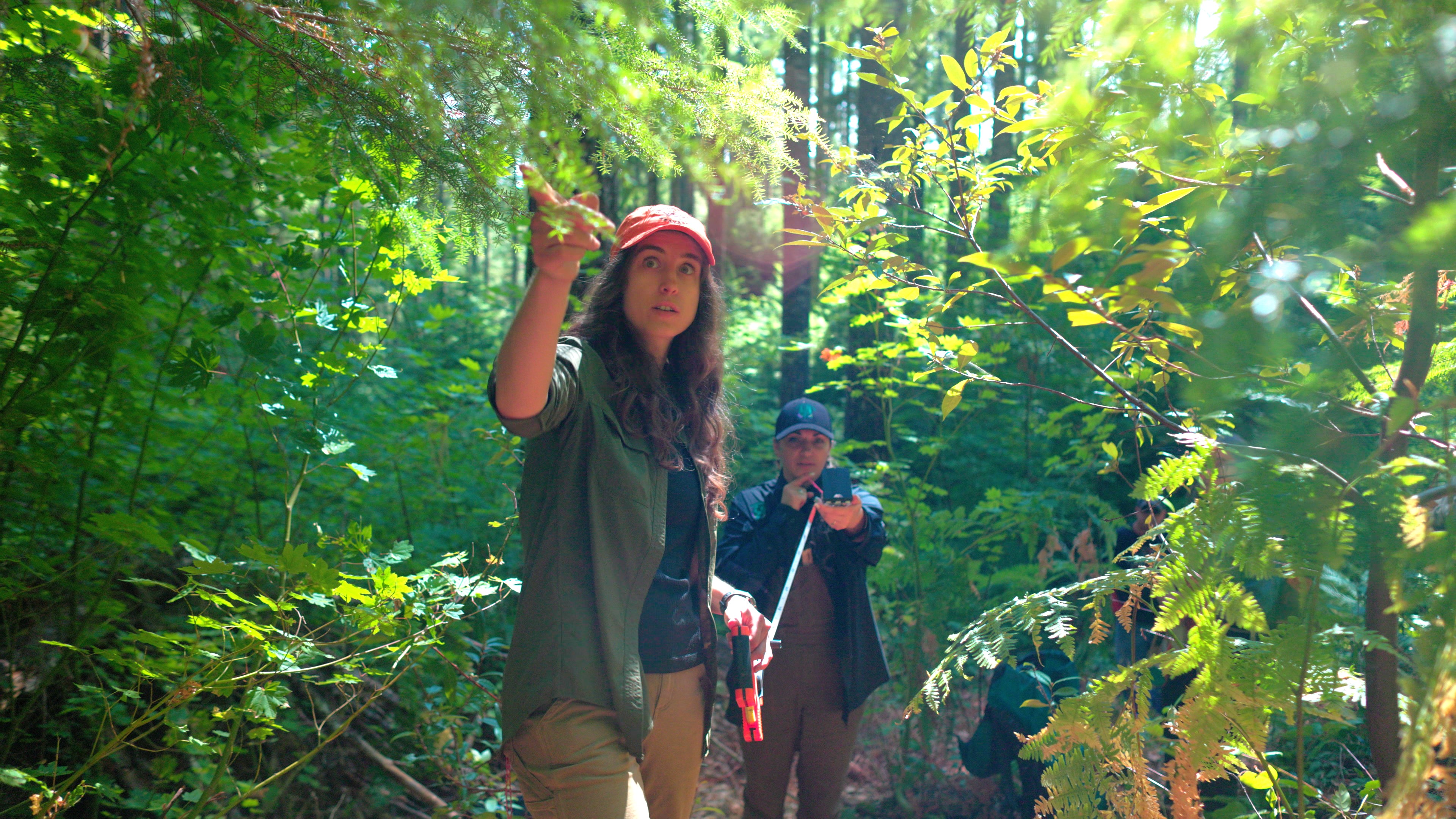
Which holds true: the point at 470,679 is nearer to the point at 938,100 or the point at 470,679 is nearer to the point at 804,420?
the point at 804,420

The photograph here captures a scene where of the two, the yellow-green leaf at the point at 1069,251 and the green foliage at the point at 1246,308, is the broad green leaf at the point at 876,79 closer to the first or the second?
the green foliage at the point at 1246,308

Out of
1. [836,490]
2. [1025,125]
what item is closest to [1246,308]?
[1025,125]

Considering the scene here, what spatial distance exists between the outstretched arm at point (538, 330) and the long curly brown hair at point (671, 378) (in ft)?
1.11

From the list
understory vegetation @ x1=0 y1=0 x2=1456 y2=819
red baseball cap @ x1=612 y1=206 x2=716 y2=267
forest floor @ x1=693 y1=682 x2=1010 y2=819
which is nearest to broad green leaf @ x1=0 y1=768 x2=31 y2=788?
understory vegetation @ x1=0 y1=0 x2=1456 y2=819

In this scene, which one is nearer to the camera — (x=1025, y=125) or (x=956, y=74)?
(x=1025, y=125)

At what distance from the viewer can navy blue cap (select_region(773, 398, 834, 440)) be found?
3342mm

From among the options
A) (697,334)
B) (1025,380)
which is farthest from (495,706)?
(1025,380)

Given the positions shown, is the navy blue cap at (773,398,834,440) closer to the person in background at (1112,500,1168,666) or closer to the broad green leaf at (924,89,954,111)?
the person in background at (1112,500,1168,666)

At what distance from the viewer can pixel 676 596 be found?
1.81m

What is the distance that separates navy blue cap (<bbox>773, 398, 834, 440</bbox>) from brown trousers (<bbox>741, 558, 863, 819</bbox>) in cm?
75

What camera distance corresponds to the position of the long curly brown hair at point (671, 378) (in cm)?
182

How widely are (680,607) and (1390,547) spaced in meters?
1.31

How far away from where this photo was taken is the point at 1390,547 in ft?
3.10

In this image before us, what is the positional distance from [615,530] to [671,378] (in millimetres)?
534
